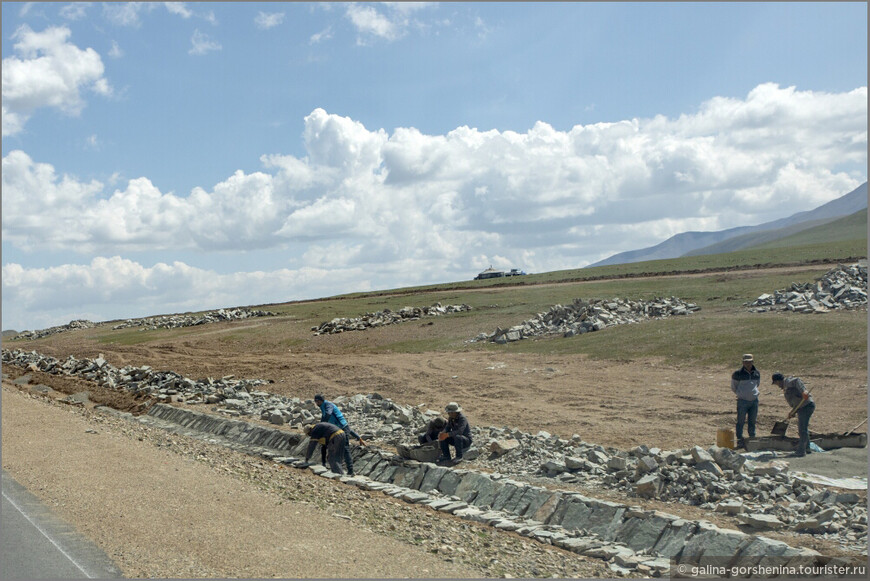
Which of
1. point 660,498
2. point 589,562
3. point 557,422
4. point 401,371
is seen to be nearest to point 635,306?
point 401,371

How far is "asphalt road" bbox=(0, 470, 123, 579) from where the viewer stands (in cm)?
910

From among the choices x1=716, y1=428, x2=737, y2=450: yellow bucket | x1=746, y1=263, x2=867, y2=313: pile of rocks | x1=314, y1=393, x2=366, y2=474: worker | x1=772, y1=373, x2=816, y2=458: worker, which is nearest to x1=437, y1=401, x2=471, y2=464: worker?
x1=314, y1=393, x2=366, y2=474: worker

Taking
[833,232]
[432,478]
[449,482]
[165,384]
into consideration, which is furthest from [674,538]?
[833,232]

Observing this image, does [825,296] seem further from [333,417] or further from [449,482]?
[333,417]

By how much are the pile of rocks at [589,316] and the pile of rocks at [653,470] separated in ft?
51.0

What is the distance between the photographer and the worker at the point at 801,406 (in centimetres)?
1424

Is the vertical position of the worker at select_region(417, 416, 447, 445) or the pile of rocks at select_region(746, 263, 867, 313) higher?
the pile of rocks at select_region(746, 263, 867, 313)

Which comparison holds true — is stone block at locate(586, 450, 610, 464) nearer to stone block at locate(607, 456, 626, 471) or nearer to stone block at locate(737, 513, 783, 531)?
stone block at locate(607, 456, 626, 471)

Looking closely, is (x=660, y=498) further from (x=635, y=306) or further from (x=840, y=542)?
(x=635, y=306)

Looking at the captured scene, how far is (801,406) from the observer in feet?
46.7

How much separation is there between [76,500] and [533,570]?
8.17 meters

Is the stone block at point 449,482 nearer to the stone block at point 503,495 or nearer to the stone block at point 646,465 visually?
the stone block at point 503,495

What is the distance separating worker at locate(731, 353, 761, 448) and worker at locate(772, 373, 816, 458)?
76cm

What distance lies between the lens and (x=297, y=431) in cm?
2153
